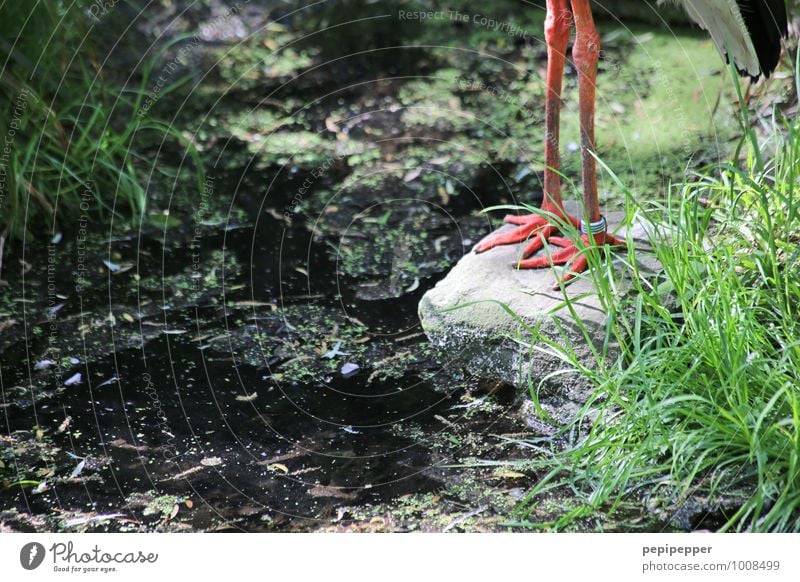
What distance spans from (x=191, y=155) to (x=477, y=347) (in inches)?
70.6

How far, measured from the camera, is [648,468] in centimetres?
224

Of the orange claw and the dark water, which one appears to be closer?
the dark water

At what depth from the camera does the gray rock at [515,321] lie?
256 centimetres

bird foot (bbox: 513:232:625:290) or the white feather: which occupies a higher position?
the white feather

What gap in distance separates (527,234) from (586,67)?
1.75 feet

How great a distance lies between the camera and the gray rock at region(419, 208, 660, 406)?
2.56 m

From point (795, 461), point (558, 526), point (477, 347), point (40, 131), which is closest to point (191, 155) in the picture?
point (40, 131)

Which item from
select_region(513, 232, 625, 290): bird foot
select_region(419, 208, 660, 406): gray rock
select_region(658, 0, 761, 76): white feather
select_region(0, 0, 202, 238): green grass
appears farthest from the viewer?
select_region(0, 0, 202, 238): green grass

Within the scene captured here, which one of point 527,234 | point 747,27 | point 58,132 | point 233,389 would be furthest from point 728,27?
point 58,132

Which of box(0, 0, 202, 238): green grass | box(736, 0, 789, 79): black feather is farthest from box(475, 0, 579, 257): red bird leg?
box(0, 0, 202, 238): green grass

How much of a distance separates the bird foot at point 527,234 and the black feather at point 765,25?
0.76m

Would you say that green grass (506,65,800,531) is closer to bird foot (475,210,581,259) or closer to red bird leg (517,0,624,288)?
red bird leg (517,0,624,288)

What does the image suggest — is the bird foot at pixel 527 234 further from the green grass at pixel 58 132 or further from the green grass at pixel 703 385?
the green grass at pixel 58 132

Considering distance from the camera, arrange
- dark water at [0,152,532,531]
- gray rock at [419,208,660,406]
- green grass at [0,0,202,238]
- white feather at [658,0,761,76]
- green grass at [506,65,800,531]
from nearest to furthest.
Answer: green grass at [506,65,800,531], dark water at [0,152,532,531], gray rock at [419,208,660,406], white feather at [658,0,761,76], green grass at [0,0,202,238]
